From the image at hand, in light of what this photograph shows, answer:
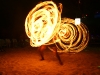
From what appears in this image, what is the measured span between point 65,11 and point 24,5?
707 cm

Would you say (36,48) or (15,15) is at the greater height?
(15,15)

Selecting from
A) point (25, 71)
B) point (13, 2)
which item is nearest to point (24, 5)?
point (13, 2)

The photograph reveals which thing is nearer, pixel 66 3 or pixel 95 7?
pixel 66 3

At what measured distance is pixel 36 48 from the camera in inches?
722

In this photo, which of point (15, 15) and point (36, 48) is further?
point (15, 15)

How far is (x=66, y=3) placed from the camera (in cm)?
2925

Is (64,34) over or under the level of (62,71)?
over

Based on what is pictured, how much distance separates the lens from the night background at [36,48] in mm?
9500

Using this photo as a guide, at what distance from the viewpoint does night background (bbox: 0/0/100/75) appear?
9500 mm

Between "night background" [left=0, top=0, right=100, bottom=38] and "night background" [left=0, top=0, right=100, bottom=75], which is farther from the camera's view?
"night background" [left=0, top=0, right=100, bottom=38]

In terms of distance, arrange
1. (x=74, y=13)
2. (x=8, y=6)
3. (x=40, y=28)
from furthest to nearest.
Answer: (x=74, y=13) → (x=8, y=6) → (x=40, y=28)

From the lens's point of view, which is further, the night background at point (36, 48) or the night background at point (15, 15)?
the night background at point (15, 15)

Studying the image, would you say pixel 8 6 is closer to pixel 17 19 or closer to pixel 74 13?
pixel 17 19

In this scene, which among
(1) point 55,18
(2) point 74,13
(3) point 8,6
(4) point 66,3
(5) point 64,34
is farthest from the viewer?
(2) point 74,13
